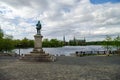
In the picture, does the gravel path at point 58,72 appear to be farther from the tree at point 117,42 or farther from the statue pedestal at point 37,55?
the tree at point 117,42

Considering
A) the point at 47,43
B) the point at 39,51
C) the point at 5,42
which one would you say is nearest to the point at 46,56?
the point at 39,51

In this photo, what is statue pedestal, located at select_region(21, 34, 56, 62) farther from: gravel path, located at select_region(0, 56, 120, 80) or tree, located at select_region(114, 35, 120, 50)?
tree, located at select_region(114, 35, 120, 50)

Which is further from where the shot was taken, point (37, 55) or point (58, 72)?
point (37, 55)

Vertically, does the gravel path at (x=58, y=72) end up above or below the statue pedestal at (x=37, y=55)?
below

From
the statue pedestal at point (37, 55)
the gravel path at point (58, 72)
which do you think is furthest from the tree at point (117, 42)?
the gravel path at point (58, 72)

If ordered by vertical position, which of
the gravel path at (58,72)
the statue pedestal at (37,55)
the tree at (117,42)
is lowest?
the gravel path at (58,72)

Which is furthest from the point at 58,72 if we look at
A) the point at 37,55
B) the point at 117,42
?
the point at 117,42

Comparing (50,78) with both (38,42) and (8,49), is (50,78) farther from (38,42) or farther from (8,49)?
(8,49)

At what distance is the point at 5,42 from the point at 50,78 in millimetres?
51672

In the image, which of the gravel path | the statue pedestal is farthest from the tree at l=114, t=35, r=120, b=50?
the gravel path

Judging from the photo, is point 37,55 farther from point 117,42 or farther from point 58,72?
point 117,42

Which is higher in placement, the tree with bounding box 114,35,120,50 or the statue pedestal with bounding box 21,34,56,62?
the tree with bounding box 114,35,120,50

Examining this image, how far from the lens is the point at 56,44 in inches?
7470

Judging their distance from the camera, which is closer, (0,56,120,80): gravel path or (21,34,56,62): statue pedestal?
(0,56,120,80): gravel path
